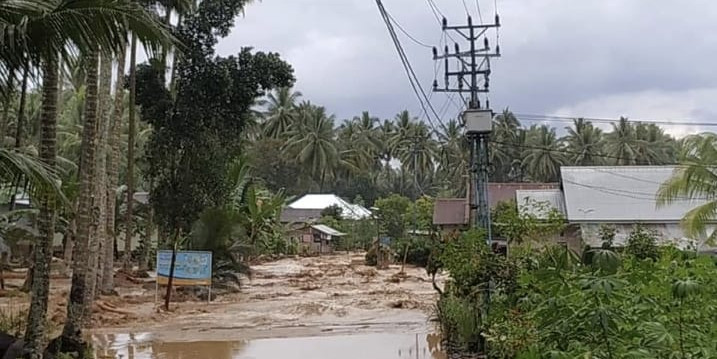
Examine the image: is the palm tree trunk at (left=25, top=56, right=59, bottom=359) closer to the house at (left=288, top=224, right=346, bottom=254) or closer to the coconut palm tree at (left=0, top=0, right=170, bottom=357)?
the coconut palm tree at (left=0, top=0, right=170, bottom=357)

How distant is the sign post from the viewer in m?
17.2

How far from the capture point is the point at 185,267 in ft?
56.8

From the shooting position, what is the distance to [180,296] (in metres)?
18.8

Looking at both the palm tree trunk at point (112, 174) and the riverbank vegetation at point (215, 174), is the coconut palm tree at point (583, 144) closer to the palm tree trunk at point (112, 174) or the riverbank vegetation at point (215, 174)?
the riverbank vegetation at point (215, 174)

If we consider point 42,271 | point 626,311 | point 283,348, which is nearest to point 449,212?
point 283,348

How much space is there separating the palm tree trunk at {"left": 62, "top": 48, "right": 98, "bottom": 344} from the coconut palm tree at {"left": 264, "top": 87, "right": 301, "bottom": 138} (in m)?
46.7

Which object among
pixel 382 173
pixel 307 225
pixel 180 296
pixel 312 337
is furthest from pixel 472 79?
pixel 382 173

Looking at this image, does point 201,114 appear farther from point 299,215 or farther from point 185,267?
point 299,215

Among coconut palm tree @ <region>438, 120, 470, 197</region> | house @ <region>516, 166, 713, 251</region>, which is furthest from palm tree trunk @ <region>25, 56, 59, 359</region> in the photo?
coconut palm tree @ <region>438, 120, 470, 197</region>

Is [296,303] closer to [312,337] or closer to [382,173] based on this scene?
[312,337]

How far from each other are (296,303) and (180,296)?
2.99 m

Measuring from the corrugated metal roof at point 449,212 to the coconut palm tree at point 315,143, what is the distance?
759 inches

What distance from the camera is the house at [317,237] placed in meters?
45.0

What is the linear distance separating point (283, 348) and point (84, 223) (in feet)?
12.3
